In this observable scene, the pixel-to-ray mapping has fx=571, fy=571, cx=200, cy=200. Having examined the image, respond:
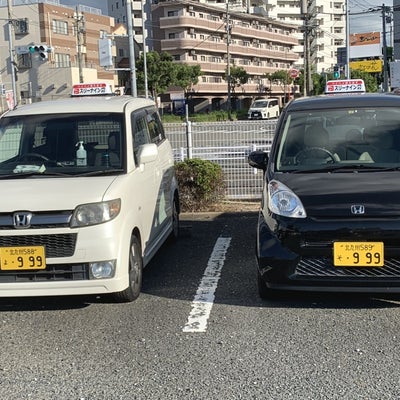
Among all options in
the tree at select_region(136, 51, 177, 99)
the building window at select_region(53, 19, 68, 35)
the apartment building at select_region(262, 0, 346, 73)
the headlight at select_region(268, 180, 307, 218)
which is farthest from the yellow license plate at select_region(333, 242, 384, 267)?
the apartment building at select_region(262, 0, 346, 73)

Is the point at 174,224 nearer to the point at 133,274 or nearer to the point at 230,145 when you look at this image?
the point at 133,274

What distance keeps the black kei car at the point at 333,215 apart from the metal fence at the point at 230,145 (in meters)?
4.09

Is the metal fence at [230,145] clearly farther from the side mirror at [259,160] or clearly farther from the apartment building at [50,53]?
the apartment building at [50,53]

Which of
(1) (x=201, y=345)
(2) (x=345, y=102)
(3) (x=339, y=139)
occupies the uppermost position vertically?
(2) (x=345, y=102)

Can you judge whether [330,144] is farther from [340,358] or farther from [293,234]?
[340,358]

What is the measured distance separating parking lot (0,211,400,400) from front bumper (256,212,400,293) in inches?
11.0

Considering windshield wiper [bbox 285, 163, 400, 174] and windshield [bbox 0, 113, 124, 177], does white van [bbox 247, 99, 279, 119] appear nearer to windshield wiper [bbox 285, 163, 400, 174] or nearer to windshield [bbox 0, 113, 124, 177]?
windshield [bbox 0, 113, 124, 177]

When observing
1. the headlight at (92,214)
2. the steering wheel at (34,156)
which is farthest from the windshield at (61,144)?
the headlight at (92,214)

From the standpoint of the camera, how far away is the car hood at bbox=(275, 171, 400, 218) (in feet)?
14.1

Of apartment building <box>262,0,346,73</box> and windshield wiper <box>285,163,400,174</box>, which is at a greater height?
apartment building <box>262,0,346,73</box>

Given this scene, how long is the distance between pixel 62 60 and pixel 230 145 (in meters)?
52.5

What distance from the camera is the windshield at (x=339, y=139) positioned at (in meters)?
5.03

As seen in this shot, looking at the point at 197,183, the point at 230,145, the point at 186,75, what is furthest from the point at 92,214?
the point at 186,75

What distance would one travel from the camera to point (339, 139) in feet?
17.2
